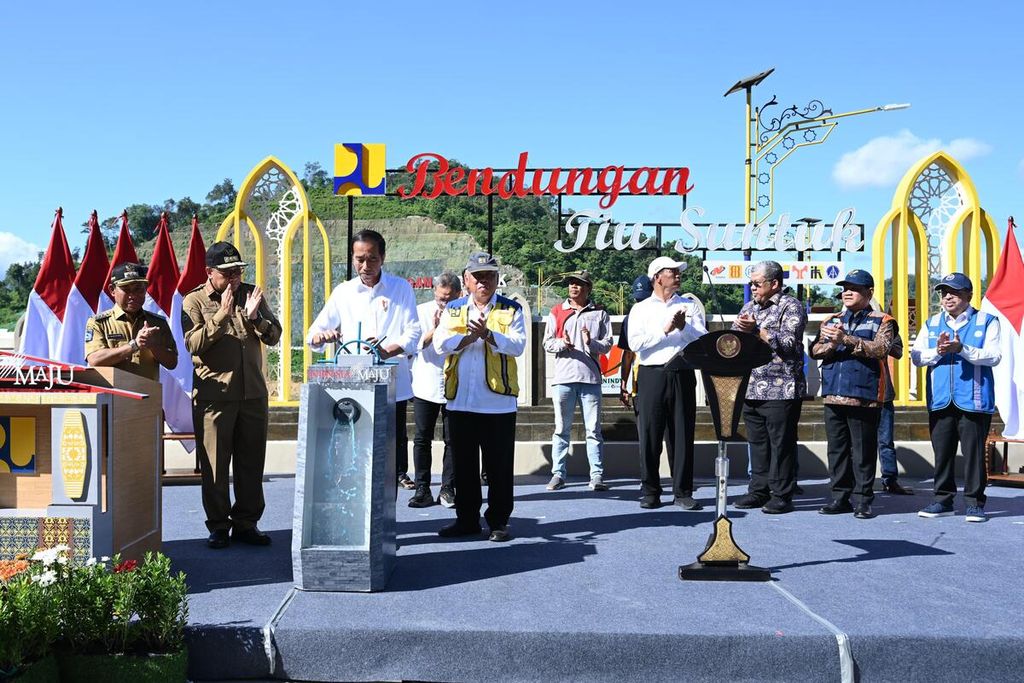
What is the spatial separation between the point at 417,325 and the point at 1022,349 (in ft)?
20.1

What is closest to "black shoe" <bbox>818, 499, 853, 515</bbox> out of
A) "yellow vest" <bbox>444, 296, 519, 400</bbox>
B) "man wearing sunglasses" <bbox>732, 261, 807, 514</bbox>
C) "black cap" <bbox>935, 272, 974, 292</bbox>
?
"man wearing sunglasses" <bbox>732, 261, 807, 514</bbox>

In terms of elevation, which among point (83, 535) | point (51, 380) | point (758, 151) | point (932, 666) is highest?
point (758, 151)

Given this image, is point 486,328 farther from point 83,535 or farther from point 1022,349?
point 1022,349

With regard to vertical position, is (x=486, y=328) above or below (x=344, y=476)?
above

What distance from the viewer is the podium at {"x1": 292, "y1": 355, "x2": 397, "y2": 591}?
434 centimetres

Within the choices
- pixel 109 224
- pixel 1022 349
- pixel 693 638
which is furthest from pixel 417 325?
pixel 109 224

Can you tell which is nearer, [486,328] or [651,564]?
[651,564]

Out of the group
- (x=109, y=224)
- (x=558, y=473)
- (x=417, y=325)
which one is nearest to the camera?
(x=417, y=325)

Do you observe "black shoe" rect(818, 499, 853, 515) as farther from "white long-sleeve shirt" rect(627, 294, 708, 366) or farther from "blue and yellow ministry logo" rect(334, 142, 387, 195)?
"blue and yellow ministry logo" rect(334, 142, 387, 195)

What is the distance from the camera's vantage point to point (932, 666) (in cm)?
364

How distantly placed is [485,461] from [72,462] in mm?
2389

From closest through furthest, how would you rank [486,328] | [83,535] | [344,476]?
[83,535]
[344,476]
[486,328]

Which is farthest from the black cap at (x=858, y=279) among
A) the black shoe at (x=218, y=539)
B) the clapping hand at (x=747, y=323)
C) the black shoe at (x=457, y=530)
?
the black shoe at (x=218, y=539)

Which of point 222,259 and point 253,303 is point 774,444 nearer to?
point 253,303
